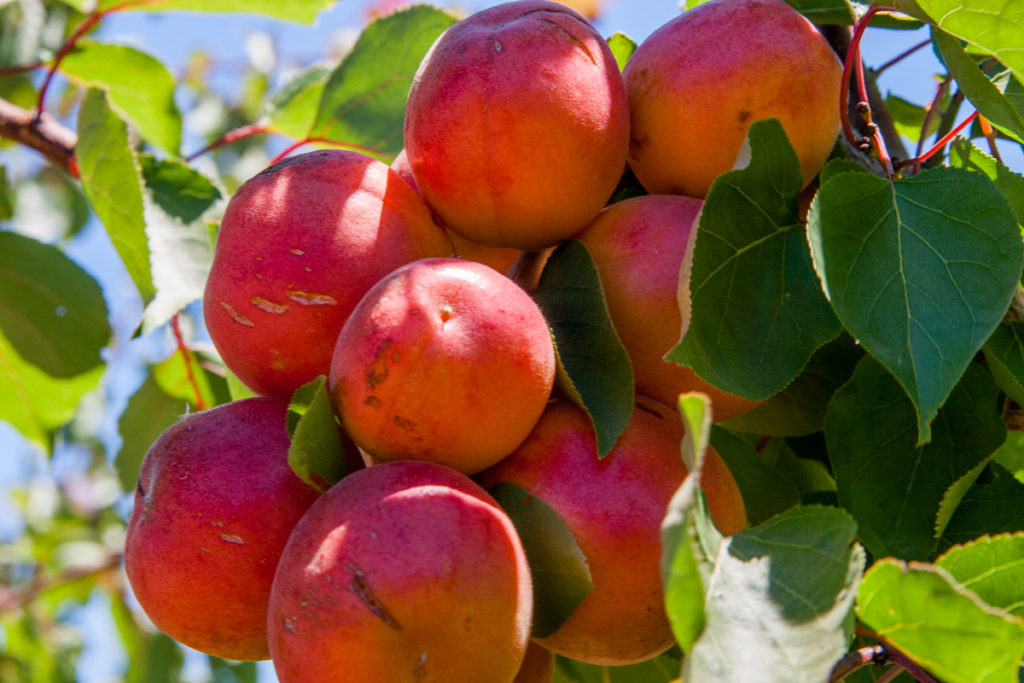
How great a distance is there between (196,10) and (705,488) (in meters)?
1.28

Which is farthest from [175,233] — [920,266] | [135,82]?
[920,266]

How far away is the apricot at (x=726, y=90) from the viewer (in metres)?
0.94

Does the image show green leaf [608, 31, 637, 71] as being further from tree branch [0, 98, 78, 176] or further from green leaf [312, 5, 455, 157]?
tree branch [0, 98, 78, 176]

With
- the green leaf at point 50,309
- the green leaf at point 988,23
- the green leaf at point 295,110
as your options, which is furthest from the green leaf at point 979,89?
the green leaf at point 50,309

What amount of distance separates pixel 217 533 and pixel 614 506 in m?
0.32

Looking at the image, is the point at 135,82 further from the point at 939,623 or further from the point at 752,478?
the point at 939,623

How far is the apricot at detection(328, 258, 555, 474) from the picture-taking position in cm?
76

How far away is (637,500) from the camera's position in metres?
0.80

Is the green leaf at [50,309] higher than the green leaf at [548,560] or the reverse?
the reverse

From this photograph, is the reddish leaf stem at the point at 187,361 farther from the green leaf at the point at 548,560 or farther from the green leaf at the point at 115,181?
the green leaf at the point at 548,560

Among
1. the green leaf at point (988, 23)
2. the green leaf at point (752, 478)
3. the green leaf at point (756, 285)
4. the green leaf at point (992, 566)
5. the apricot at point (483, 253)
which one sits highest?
the green leaf at point (988, 23)

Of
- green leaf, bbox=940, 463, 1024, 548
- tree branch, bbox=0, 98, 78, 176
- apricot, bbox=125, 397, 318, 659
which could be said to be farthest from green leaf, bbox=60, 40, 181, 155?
green leaf, bbox=940, 463, 1024, 548

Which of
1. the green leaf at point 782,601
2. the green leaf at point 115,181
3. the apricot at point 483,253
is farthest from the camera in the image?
the green leaf at point 115,181

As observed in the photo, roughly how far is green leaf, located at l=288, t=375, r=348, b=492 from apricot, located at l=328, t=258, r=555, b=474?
0.02 metres
